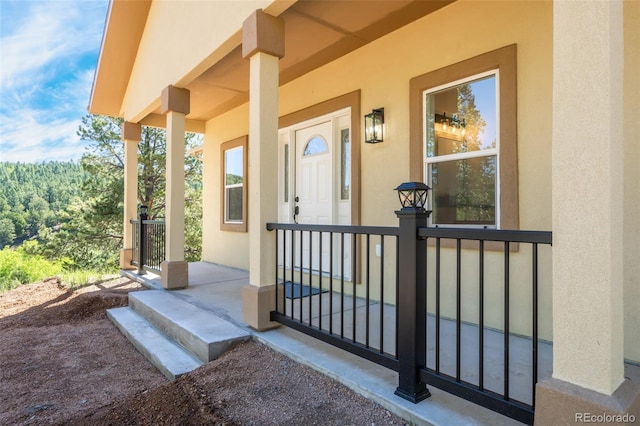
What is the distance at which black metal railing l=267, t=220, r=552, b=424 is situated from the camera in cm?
171

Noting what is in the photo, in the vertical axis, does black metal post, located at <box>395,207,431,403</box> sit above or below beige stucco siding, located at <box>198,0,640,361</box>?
below

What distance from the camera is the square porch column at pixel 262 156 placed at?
307cm

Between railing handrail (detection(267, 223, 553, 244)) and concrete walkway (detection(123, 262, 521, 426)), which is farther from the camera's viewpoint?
concrete walkway (detection(123, 262, 521, 426))

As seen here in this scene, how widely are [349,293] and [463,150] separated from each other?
2013 millimetres

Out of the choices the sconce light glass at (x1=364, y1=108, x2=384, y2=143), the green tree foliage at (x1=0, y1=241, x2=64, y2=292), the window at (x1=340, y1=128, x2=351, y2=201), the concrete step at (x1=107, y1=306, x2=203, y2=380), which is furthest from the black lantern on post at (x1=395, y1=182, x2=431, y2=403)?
the green tree foliage at (x1=0, y1=241, x2=64, y2=292)

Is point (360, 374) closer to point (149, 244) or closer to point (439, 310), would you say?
point (439, 310)

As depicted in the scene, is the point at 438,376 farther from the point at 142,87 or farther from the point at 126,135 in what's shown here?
the point at 126,135

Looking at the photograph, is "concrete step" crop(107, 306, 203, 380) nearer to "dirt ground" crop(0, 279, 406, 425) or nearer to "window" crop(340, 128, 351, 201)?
"dirt ground" crop(0, 279, 406, 425)

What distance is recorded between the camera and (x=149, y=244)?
580 cm

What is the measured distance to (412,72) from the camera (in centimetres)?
358

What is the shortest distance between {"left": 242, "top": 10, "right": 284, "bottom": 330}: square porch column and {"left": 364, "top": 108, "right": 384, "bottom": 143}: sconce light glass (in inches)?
46.4

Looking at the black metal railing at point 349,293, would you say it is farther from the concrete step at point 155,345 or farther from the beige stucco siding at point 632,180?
the beige stucco siding at point 632,180

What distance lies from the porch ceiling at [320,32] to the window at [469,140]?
2.06 ft

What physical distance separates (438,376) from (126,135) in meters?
6.70
